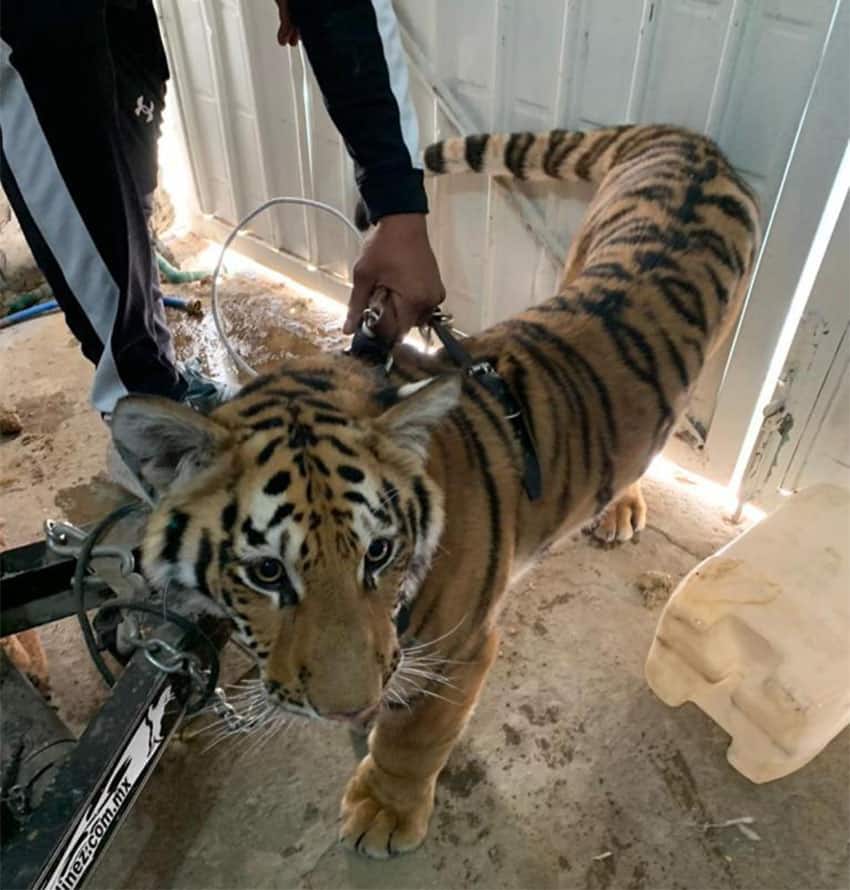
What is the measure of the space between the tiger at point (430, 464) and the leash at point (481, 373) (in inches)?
0.7

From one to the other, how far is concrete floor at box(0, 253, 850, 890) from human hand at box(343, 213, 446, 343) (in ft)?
2.75

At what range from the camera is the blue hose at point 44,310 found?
9.47ft

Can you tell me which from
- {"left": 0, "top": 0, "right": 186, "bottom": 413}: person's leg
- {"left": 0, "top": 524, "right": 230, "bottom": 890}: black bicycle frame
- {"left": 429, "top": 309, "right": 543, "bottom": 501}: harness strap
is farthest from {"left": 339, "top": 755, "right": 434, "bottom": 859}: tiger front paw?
{"left": 0, "top": 0, "right": 186, "bottom": 413}: person's leg

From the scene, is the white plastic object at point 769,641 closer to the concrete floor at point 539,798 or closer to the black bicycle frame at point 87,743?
the concrete floor at point 539,798

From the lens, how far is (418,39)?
2.21 m

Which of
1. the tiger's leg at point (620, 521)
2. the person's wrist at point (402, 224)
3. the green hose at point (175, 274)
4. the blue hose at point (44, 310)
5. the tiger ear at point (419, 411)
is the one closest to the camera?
the tiger ear at point (419, 411)

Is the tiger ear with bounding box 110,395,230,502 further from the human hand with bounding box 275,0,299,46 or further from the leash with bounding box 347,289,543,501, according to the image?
the human hand with bounding box 275,0,299,46

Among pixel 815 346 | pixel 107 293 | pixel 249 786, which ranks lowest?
pixel 249 786

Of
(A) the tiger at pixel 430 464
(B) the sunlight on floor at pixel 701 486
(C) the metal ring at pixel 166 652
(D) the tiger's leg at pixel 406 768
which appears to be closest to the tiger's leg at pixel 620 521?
(A) the tiger at pixel 430 464

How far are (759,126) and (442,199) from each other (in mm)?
968

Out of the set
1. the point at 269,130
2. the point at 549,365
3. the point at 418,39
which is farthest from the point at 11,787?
the point at 269,130

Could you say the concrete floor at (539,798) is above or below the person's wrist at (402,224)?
below

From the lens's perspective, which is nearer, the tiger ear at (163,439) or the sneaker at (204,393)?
the tiger ear at (163,439)

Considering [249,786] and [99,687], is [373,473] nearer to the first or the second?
[249,786]
